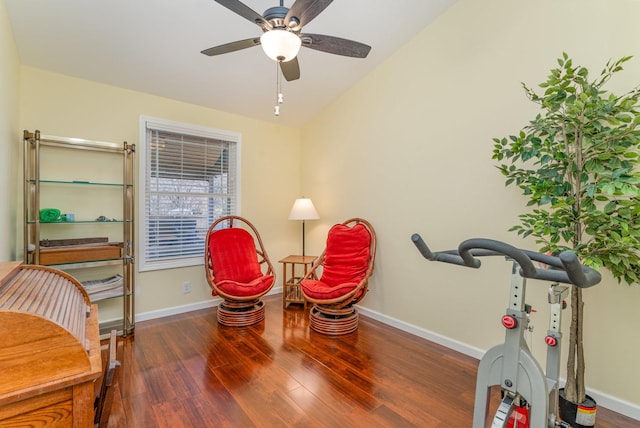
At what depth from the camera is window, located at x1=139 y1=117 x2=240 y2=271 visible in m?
3.43

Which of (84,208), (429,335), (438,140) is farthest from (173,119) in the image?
(429,335)

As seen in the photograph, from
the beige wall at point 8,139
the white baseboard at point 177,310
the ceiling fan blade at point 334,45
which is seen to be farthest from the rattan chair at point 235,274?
the ceiling fan blade at point 334,45

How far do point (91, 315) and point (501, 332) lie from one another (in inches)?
108

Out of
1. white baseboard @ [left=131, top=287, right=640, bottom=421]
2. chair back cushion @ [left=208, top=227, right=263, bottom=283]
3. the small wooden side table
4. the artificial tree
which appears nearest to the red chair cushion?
the small wooden side table

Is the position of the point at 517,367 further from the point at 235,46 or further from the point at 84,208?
the point at 84,208

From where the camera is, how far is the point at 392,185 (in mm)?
3293

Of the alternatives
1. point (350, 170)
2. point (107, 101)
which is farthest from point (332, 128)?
point (107, 101)

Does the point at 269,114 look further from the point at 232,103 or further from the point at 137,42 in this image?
the point at 137,42

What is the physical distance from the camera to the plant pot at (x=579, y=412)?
1716 mm

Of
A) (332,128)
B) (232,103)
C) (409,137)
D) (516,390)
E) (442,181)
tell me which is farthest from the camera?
(332,128)

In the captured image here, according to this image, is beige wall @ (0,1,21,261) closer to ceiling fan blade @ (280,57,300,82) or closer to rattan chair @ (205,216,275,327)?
rattan chair @ (205,216,275,327)

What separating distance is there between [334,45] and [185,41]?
1.49 meters

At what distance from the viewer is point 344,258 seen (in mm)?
3463

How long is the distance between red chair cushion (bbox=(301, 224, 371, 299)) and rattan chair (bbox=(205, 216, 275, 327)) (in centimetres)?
57
